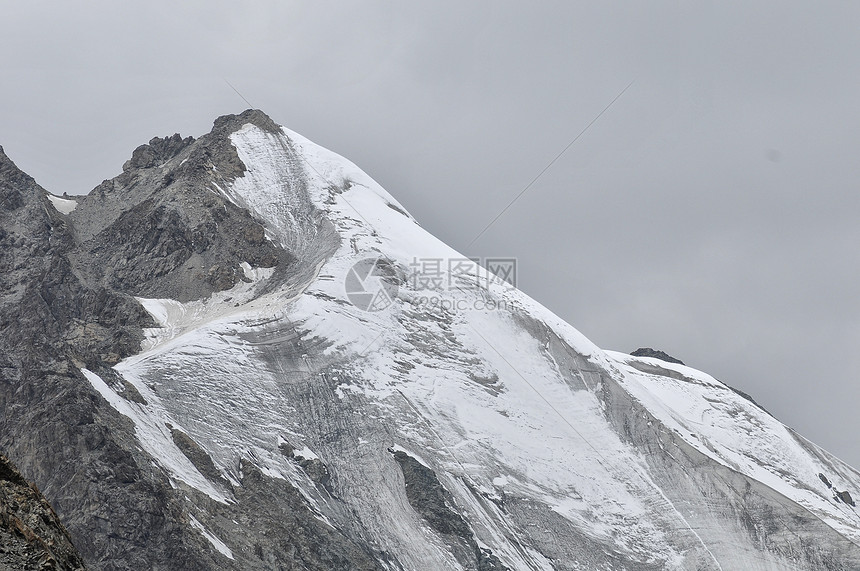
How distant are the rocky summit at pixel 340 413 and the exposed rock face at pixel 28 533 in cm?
4943

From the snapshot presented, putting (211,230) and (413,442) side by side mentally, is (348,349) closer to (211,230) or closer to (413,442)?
(413,442)

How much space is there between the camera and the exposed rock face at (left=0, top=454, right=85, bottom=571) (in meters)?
16.9

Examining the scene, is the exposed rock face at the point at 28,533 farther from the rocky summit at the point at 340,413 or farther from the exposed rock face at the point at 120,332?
the rocky summit at the point at 340,413

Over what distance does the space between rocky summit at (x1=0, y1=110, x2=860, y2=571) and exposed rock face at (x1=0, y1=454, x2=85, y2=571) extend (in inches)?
1946

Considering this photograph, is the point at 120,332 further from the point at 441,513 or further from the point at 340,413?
the point at 441,513

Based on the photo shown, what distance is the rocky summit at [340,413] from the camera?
7319cm

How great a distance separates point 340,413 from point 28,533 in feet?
242

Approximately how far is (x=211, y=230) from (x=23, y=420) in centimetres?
4448

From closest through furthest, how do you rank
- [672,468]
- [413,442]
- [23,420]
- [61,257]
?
[23,420] → [413,442] → [672,468] → [61,257]

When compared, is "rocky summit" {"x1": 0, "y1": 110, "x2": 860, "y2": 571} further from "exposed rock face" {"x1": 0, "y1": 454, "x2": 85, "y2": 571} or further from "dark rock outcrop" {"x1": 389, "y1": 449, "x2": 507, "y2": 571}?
"exposed rock face" {"x1": 0, "y1": 454, "x2": 85, "y2": 571}

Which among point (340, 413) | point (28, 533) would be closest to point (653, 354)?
point (340, 413)

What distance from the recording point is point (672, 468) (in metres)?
96.1

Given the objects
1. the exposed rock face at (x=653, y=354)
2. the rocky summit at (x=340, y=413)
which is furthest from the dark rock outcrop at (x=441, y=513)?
the exposed rock face at (x=653, y=354)

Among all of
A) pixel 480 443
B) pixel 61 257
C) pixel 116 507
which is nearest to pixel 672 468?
pixel 480 443
